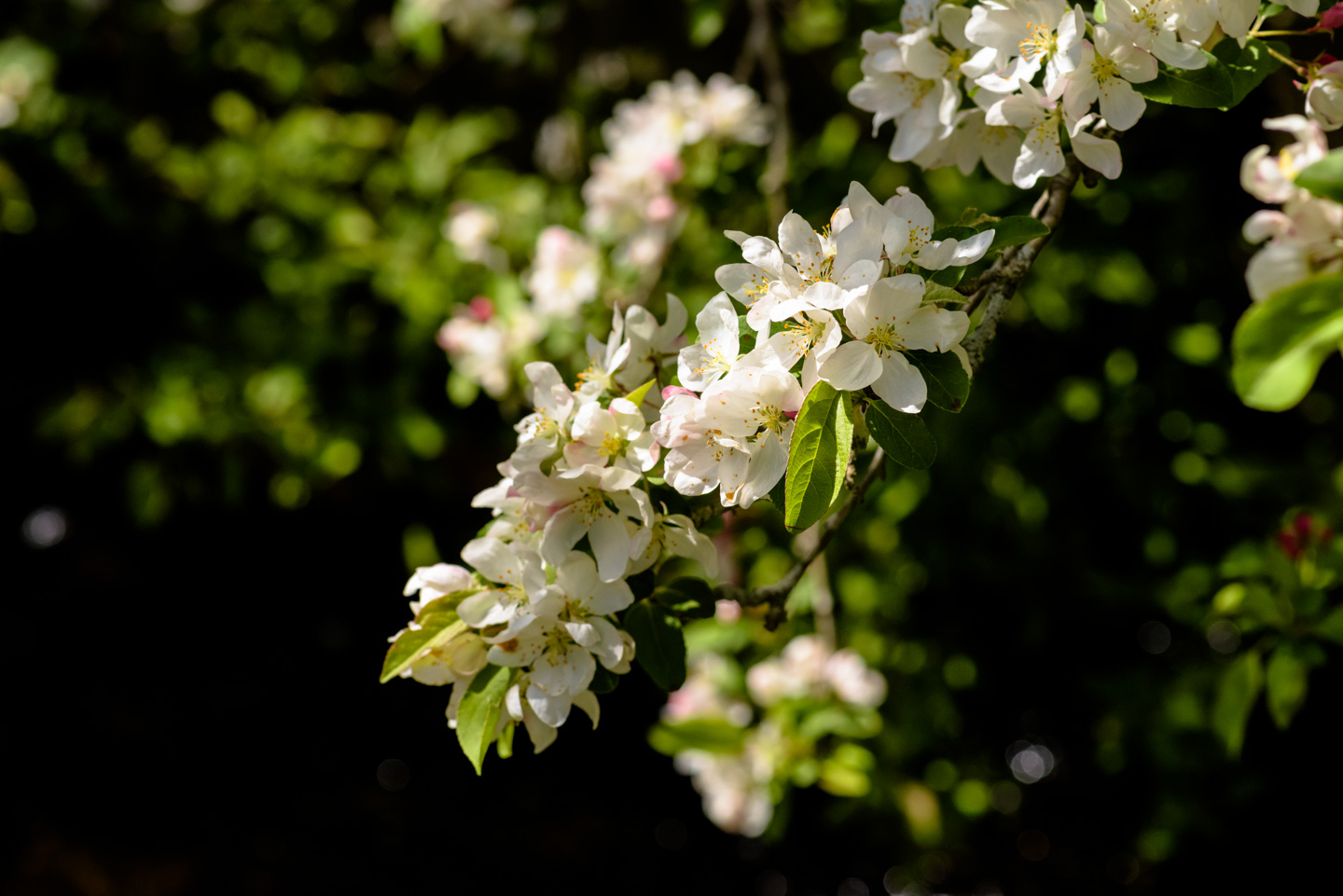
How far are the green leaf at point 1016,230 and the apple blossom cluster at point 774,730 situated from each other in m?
1.05

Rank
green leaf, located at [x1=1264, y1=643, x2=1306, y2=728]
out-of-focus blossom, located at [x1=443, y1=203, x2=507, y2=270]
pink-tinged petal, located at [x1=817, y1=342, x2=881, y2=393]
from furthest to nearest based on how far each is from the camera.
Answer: out-of-focus blossom, located at [x1=443, y1=203, x2=507, y2=270] → green leaf, located at [x1=1264, y1=643, x2=1306, y2=728] → pink-tinged petal, located at [x1=817, y1=342, x2=881, y2=393]

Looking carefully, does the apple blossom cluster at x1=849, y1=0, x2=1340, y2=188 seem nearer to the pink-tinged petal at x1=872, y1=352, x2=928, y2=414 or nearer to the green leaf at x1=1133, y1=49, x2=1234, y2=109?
the green leaf at x1=1133, y1=49, x2=1234, y2=109

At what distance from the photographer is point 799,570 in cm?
104

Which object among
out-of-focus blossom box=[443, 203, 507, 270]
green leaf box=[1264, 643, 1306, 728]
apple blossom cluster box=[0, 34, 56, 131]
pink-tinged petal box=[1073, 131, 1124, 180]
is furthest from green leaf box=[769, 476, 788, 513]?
apple blossom cluster box=[0, 34, 56, 131]

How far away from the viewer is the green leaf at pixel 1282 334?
2.14ft

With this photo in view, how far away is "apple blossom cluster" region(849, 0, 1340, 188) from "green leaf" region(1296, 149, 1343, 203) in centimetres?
28

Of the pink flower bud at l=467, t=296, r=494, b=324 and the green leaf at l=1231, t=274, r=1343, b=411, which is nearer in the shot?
the green leaf at l=1231, t=274, r=1343, b=411

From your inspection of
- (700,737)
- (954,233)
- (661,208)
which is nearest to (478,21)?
(661,208)

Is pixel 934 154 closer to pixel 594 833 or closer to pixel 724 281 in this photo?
pixel 724 281

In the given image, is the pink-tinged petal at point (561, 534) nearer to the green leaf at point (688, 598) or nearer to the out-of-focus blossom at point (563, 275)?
the green leaf at point (688, 598)

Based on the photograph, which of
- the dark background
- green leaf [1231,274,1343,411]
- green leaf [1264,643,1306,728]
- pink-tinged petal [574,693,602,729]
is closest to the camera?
green leaf [1231,274,1343,411]

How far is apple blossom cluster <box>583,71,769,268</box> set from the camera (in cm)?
203

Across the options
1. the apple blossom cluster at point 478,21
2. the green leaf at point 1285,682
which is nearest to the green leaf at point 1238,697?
the green leaf at point 1285,682

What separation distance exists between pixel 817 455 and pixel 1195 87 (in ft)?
1.86
